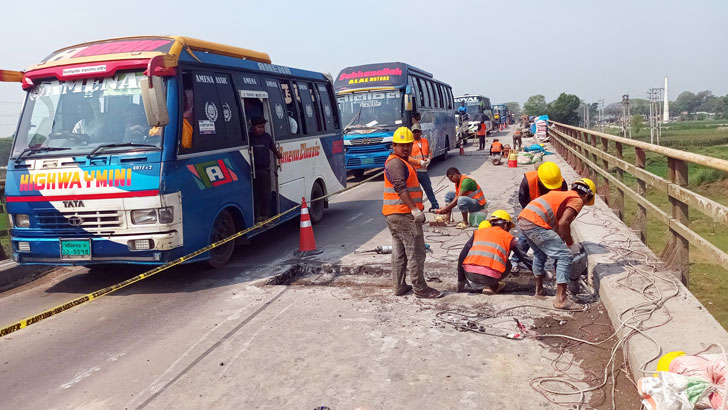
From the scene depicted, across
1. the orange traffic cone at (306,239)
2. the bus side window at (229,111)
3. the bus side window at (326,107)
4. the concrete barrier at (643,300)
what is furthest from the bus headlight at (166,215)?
the bus side window at (326,107)

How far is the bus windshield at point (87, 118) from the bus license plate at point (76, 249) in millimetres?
1013

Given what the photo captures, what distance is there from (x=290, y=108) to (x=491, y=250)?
5.09m

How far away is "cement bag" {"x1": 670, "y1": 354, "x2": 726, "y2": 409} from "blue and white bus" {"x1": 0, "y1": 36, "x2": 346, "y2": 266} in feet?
16.3

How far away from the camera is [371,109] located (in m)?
17.3

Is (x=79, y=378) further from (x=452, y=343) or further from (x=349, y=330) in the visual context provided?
(x=452, y=343)

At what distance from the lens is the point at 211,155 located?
285 inches

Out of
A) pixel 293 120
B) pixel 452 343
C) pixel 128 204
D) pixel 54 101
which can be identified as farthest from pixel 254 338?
pixel 293 120

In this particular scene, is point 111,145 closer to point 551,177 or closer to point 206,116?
point 206,116

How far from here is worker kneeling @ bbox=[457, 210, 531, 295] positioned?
5969mm

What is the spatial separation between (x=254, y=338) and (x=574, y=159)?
1279 centimetres

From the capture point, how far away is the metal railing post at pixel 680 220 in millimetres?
5258

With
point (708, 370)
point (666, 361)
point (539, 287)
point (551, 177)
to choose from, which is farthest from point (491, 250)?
point (708, 370)

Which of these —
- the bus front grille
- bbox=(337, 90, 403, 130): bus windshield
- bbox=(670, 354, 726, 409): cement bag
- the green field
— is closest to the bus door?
the bus front grille

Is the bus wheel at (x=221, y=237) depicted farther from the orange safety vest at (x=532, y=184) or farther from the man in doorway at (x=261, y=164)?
the orange safety vest at (x=532, y=184)
